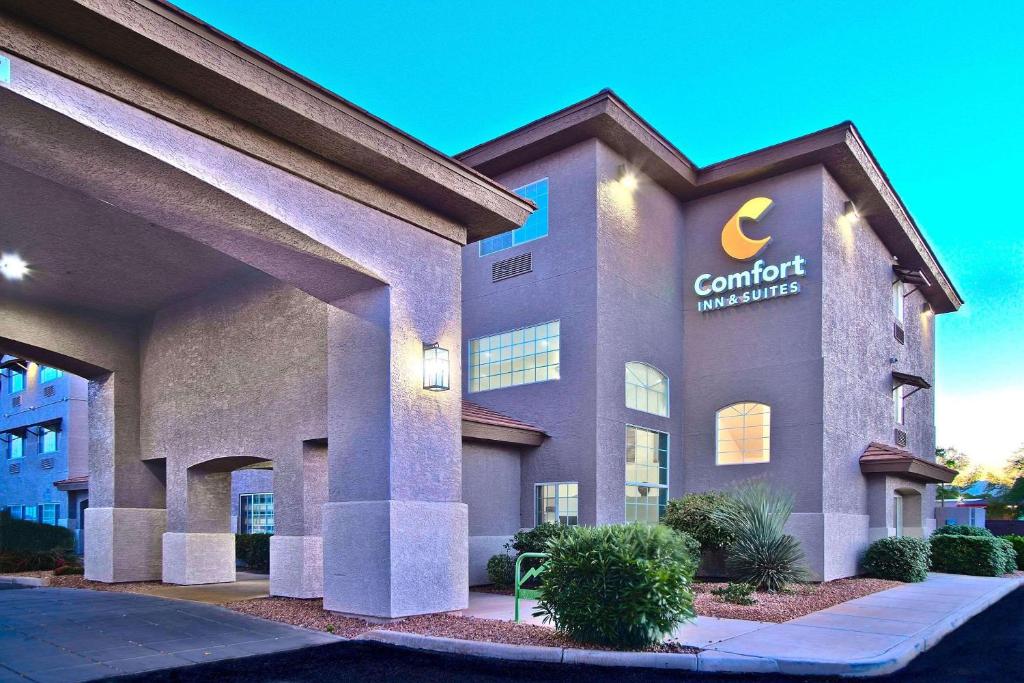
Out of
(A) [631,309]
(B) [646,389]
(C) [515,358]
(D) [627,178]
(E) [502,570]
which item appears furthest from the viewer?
(C) [515,358]

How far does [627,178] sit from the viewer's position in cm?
1841

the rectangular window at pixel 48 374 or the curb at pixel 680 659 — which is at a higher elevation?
the rectangular window at pixel 48 374

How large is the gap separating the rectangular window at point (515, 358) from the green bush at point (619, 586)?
857 cm

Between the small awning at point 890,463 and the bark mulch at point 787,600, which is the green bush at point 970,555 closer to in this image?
the small awning at point 890,463

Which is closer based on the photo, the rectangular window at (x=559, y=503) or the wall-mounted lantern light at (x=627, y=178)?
the rectangular window at (x=559, y=503)

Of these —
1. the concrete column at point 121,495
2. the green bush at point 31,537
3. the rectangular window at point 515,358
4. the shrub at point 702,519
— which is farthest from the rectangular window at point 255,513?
the shrub at point 702,519

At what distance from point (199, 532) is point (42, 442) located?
23486 millimetres

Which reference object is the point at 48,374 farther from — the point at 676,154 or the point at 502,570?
the point at 676,154

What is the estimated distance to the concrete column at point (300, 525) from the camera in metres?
12.7

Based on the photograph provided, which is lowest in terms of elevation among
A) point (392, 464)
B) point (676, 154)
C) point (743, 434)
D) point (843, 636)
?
point (843, 636)

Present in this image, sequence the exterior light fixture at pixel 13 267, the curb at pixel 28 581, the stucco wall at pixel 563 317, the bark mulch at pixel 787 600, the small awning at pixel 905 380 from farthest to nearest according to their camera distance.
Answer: the small awning at pixel 905 380 < the stucco wall at pixel 563 317 < the curb at pixel 28 581 < the exterior light fixture at pixel 13 267 < the bark mulch at pixel 787 600

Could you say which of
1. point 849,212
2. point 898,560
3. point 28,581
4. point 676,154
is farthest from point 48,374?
point 898,560

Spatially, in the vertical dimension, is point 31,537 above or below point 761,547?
below

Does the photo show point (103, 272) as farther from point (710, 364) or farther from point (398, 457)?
point (710, 364)
